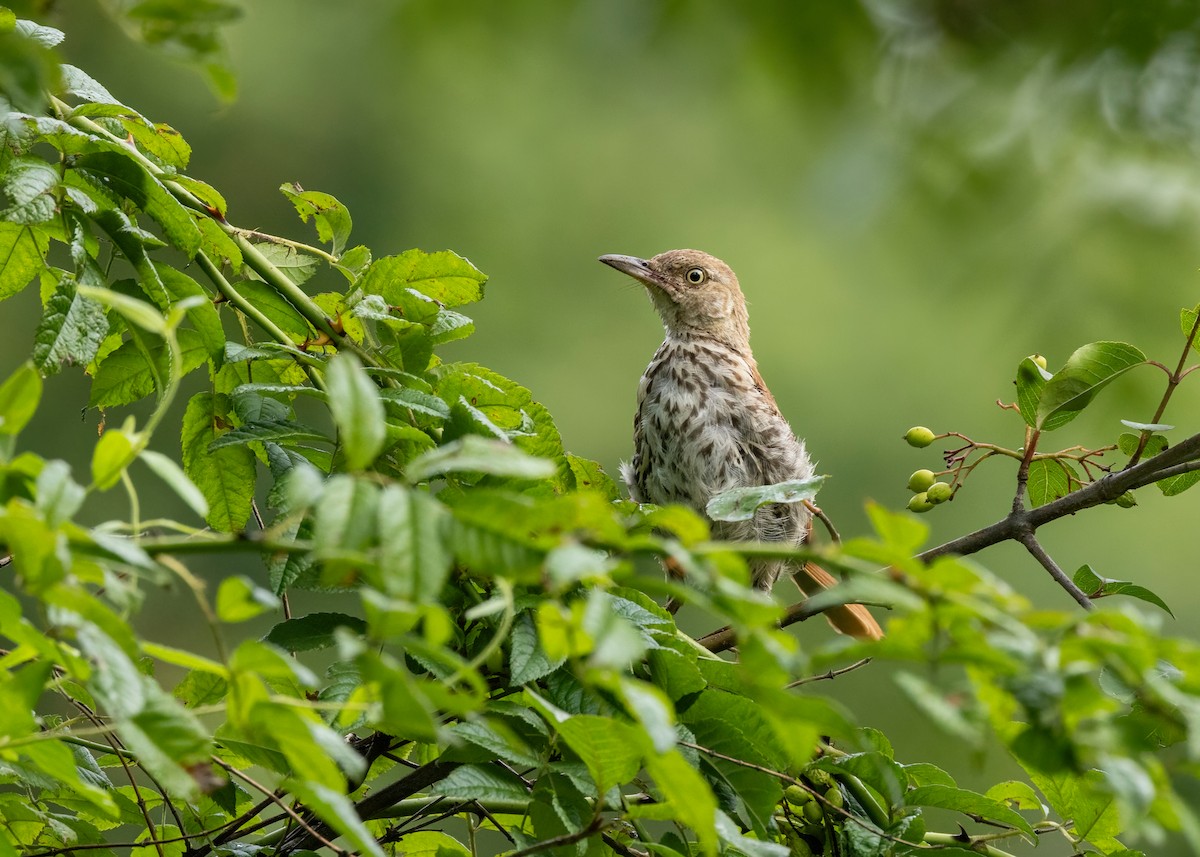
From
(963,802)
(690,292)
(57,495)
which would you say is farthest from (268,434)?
(690,292)

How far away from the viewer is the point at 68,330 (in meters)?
1.36

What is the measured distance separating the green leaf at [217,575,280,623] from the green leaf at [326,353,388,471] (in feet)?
0.33

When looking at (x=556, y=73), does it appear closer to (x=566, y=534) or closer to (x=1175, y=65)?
(x=1175, y=65)

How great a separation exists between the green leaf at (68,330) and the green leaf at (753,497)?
710 mm

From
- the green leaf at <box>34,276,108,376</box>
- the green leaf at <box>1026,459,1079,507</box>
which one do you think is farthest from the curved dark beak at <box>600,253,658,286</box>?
the green leaf at <box>34,276,108,376</box>

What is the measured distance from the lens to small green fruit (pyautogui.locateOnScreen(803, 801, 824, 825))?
5.38 feet

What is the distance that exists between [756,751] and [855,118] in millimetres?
817

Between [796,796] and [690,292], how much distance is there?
118 inches

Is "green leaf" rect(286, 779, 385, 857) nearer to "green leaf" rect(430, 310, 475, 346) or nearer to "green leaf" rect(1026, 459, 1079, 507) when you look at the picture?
"green leaf" rect(430, 310, 475, 346)

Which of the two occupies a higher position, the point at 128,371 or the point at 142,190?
the point at 142,190

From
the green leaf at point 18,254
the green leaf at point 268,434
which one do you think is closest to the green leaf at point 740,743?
the green leaf at point 268,434

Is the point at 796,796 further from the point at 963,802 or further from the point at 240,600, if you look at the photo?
the point at 240,600

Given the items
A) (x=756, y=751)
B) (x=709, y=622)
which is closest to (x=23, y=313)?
(x=709, y=622)

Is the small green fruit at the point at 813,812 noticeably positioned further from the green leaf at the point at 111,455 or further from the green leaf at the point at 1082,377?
the green leaf at the point at 111,455
